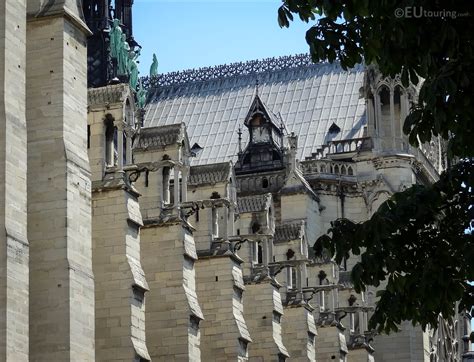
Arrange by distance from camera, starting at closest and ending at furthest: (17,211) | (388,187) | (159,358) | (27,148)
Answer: (17,211)
(27,148)
(159,358)
(388,187)

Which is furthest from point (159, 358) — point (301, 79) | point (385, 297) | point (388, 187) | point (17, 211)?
point (301, 79)

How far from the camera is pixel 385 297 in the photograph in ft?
85.5

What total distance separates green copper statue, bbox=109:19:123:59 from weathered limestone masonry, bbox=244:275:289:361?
24669mm

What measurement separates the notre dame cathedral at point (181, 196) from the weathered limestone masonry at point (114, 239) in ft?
0.18

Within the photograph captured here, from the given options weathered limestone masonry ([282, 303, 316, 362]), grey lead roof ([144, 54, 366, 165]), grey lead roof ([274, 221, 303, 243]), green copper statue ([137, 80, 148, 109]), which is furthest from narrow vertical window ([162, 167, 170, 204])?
green copper statue ([137, 80, 148, 109])

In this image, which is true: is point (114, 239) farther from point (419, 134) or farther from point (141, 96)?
point (141, 96)

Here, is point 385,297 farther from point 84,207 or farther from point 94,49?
point 94,49

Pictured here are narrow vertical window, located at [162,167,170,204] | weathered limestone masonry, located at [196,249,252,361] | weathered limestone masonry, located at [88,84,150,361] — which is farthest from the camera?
weathered limestone masonry, located at [196,249,252,361]

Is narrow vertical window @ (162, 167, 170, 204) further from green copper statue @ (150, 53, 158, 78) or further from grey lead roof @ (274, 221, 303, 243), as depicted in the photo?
green copper statue @ (150, 53, 158, 78)

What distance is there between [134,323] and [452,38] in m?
22.2

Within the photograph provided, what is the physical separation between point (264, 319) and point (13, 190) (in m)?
23.3

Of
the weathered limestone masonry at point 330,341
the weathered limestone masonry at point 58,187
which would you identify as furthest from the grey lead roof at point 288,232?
the weathered limestone masonry at point 58,187

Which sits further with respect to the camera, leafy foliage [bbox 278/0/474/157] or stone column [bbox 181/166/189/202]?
stone column [bbox 181/166/189/202]

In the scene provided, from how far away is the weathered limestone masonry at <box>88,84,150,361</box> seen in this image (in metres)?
44.8
